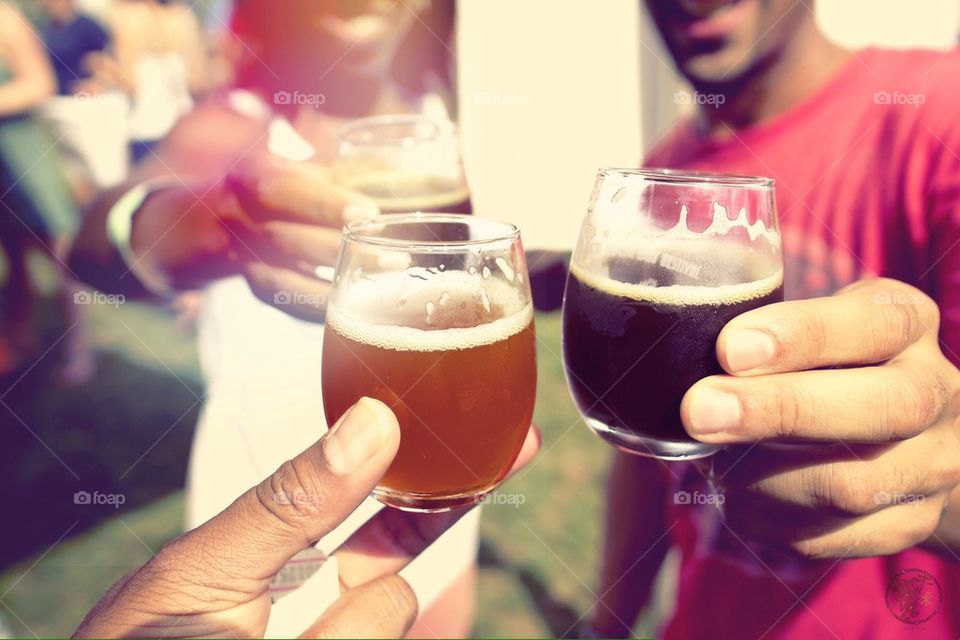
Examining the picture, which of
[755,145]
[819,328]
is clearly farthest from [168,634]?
[755,145]

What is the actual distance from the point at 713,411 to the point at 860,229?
99cm

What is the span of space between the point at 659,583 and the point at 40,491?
8.11 ft

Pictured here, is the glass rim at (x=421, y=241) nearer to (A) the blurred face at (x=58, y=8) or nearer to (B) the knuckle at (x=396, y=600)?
(B) the knuckle at (x=396, y=600)

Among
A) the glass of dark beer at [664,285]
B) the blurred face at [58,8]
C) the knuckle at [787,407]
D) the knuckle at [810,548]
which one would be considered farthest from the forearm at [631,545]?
the blurred face at [58,8]

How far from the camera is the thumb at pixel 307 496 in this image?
2.81ft

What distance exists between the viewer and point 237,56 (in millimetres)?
2180

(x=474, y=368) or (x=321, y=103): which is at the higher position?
(x=321, y=103)

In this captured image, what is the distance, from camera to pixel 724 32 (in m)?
1.62

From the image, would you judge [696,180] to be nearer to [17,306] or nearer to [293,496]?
[293,496]

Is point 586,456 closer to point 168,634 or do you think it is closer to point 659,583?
point 659,583

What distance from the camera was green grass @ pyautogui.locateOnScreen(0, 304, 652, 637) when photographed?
2.45 m

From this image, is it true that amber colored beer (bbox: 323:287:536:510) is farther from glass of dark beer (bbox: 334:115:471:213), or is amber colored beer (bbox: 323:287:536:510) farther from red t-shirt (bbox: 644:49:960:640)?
red t-shirt (bbox: 644:49:960:640)

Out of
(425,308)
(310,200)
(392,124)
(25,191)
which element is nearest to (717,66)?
(392,124)

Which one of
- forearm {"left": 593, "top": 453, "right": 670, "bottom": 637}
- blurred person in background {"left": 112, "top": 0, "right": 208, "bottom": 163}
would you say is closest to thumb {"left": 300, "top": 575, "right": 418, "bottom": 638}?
forearm {"left": 593, "top": 453, "right": 670, "bottom": 637}
